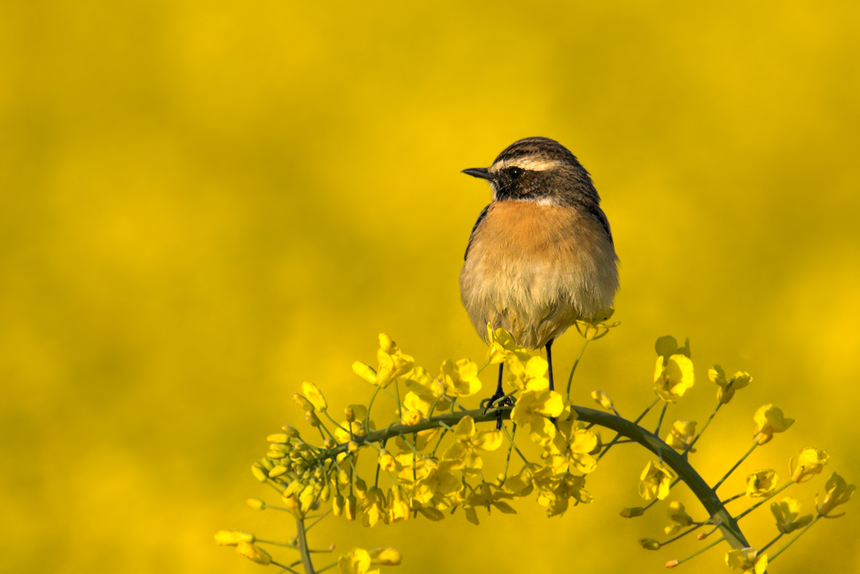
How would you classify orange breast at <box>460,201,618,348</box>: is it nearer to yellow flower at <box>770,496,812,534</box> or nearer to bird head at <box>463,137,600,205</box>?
bird head at <box>463,137,600,205</box>

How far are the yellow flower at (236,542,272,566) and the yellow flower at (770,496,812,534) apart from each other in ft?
4.68

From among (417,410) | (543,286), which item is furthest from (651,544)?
(543,286)

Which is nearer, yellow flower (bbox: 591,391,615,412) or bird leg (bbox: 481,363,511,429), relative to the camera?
yellow flower (bbox: 591,391,615,412)

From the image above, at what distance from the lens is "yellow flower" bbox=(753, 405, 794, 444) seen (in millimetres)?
2230

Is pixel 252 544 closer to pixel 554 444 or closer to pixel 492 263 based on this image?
pixel 554 444

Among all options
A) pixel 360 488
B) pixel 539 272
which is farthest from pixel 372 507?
pixel 539 272

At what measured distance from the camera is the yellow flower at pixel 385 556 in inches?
78.1

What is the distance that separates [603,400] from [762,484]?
500 mm

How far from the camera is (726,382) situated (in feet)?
7.36

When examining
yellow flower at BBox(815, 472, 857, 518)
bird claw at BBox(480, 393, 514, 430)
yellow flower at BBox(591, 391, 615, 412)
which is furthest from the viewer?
bird claw at BBox(480, 393, 514, 430)

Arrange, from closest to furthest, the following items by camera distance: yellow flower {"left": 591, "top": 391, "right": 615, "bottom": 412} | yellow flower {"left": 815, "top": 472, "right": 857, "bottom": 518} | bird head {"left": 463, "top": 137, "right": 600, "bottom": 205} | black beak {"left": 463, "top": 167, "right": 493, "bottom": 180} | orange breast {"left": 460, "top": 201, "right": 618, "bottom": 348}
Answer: yellow flower {"left": 815, "top": 472, "right": 857, "bottom": 518} < yellow flower {"left": 591, "top": 391, "right": 615, "bottom": 412} < orange breast {"left": 460, "top": 201, "right": 618, "bottom": 348} < bird head {"left": 463, "top": 137, "right": 600, "bottom": 205} < black beak {"left": 463, "top": 167, "right": 493, "bottom": 180}

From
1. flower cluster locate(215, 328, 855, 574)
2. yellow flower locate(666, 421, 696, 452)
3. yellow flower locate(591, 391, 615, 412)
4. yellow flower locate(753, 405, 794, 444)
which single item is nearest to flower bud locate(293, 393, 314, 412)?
flower cluster locate(215, 328, 855, 574)

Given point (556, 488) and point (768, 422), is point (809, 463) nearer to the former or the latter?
point (768, 422)

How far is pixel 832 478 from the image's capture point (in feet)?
7.25
